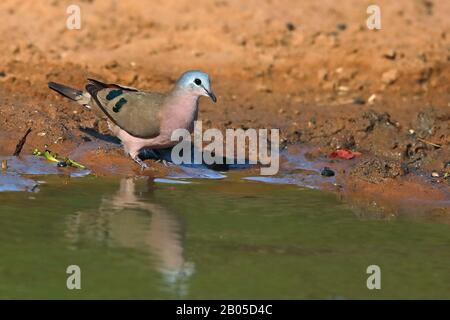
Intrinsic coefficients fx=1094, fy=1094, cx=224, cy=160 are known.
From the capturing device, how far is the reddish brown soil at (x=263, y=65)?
10109 millimetres

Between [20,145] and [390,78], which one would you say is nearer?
[20,145]

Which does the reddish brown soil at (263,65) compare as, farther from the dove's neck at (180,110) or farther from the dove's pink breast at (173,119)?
the dove's neck at (180,110)

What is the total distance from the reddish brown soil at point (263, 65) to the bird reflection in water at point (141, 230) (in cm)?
144

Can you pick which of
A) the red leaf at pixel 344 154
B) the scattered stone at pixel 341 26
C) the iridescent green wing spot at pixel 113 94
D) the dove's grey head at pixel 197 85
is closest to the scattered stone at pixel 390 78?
the scattered stone at pixel 341 26

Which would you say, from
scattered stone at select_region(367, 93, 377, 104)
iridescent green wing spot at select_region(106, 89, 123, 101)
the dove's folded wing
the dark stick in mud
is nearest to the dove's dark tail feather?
the dove's folded wing

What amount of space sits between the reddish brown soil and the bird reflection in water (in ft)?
4.74

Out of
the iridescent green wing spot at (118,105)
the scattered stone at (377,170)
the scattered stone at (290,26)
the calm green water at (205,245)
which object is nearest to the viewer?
the calm green water at (205,245)

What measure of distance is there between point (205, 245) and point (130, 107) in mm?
2610

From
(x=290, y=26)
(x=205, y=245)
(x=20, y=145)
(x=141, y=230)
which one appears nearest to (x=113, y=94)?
(x=20, y=145)

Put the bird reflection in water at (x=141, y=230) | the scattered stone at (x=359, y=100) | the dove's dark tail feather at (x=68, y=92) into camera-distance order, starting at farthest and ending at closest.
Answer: the scattered stone at (x=359, y=100) → the dove's dark tail feather at (x=68, y=92) → the bird reflection in water at (x=141, y=230)

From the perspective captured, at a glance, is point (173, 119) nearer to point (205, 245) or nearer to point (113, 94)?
point (113, 94)

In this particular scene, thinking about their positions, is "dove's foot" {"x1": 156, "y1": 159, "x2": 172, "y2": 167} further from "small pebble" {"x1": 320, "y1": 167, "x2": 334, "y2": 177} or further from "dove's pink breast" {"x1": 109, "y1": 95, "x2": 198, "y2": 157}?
"small pebble" {"x1": 320, "y1": 167, "x2": 334, "y2": 177}

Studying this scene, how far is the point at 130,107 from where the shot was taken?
9.20 meters

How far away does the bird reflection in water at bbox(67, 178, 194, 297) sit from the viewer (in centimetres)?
634
